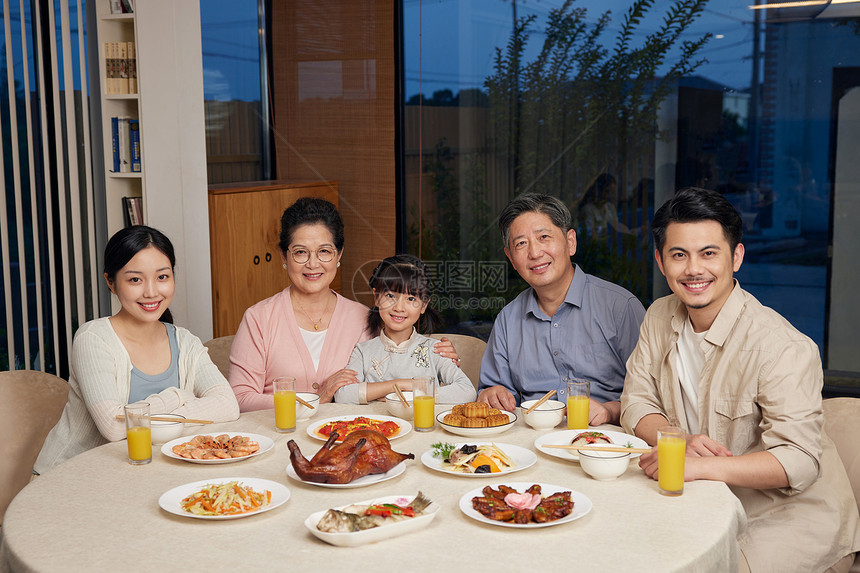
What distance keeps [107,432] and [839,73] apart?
3.49 metres

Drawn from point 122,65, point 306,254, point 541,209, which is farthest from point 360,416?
point 122,65

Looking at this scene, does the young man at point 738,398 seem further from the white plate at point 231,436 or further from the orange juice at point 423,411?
the white plate at point 231,436

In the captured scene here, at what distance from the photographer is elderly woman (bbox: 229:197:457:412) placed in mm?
2707

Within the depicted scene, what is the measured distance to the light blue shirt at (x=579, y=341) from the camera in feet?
8.58

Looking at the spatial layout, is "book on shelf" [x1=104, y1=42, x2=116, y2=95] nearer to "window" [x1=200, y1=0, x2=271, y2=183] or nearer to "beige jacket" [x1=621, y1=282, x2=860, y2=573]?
"window" [x1=200, y1=0, x2=271, y2=183]

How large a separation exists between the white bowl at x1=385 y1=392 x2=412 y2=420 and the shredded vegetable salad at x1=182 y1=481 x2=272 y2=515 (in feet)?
2.07

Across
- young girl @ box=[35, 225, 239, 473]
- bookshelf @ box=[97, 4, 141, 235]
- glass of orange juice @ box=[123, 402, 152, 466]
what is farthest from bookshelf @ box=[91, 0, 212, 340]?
glass of orange juice @ box=[123, 402, 152, 466]

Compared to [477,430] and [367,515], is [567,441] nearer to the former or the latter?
[477,430]

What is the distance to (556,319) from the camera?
2652 mm

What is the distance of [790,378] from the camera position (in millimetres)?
1913

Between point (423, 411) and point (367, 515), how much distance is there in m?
0.62

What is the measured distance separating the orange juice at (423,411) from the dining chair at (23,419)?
3.97ft

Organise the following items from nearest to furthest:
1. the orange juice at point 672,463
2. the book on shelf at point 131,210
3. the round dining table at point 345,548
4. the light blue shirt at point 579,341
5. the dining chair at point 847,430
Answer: the round dining table at point 345,548, the orange juice at point 672,463, the dining chair at point 847,430, the light blue shirt at point 579,341, the book on shelf at point 131,210

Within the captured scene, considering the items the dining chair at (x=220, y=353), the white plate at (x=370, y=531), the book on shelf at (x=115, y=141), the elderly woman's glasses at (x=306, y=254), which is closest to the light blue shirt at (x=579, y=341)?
the elderly woman's glasses at (x=306, y=254)
